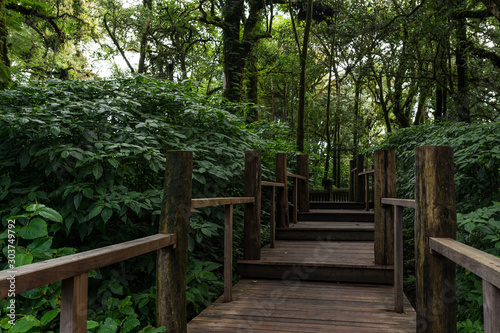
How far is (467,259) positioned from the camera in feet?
4.17

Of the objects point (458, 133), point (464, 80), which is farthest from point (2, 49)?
point (464, 80)

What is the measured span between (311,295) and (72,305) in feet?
8.43

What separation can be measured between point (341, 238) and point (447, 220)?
358 cm

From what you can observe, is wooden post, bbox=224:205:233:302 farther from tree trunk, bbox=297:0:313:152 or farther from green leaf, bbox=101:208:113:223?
tree trunk, bbox=297:0:313:152

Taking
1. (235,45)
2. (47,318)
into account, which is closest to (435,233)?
(47,318)

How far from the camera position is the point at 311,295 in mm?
3338

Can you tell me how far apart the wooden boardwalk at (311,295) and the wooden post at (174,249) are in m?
0.51

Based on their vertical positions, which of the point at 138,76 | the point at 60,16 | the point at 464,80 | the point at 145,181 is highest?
the point at 60,16

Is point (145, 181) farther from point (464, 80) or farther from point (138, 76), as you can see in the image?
point (464, 80)

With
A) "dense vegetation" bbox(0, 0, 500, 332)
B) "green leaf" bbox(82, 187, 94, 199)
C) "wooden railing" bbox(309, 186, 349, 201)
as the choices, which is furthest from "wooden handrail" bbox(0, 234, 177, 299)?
"wooden railing" bbox(309, 186, 349, 201)

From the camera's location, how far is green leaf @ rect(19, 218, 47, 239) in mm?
1966

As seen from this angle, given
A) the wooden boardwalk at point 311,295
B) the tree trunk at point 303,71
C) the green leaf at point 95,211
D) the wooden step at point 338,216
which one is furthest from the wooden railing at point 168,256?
the tree trunk at point 303,71

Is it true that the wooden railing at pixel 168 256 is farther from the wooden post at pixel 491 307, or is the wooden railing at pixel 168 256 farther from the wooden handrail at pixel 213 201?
the wooden post at pixel 491 307

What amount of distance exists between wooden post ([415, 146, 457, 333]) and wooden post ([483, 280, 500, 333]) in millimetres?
795
